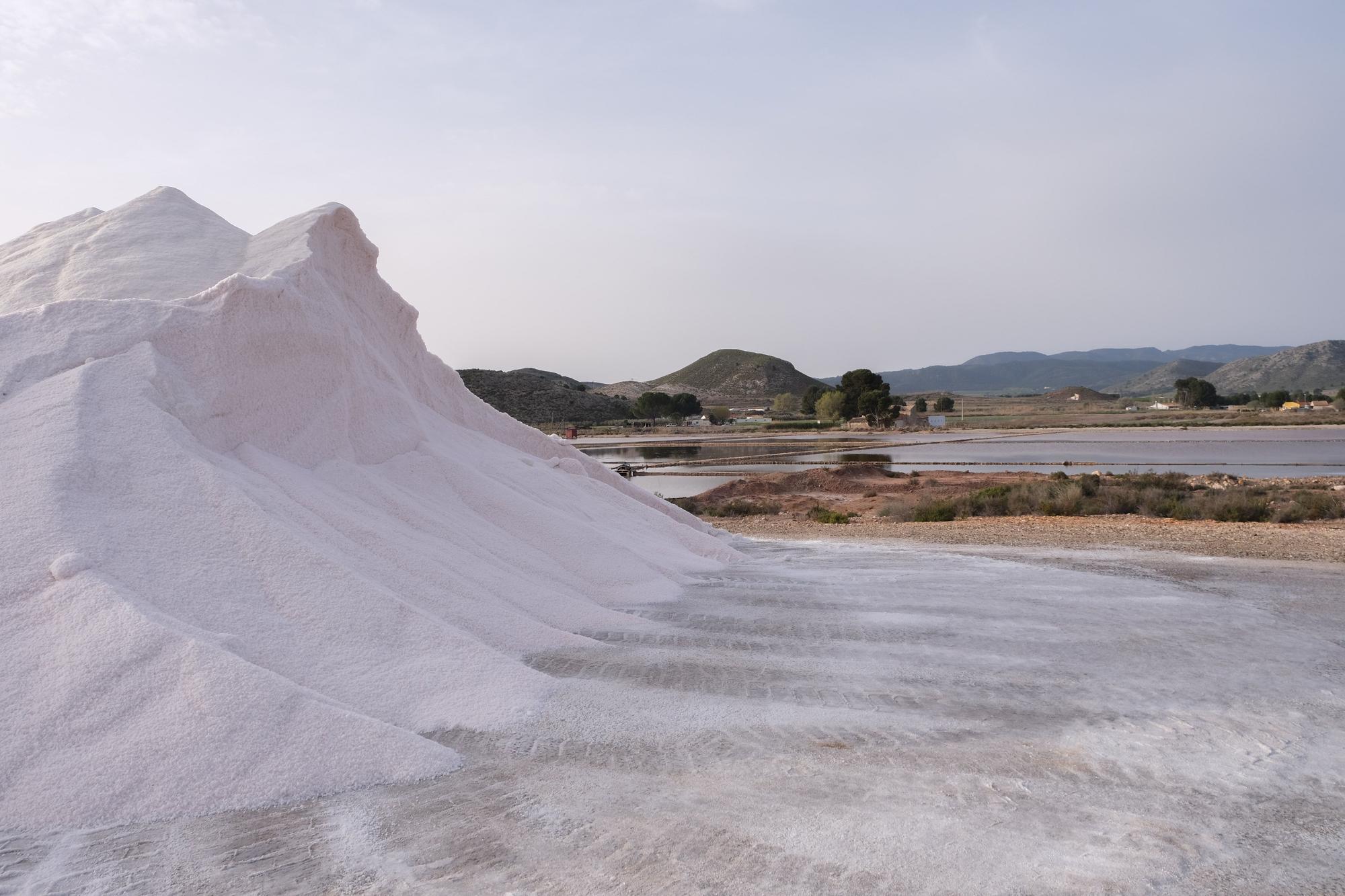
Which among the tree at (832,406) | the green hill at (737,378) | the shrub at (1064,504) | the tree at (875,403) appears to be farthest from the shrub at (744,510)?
the green hill at (737,378)

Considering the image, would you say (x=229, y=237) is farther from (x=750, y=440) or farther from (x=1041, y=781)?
(x=750, y=440)

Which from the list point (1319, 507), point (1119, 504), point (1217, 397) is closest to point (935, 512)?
point (1119, 504)

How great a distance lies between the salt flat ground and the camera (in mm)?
2842

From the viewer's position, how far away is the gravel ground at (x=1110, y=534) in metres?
10.2

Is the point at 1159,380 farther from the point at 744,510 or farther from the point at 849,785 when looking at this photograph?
the point at 849,785

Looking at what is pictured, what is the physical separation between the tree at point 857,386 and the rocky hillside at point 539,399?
78.5ft

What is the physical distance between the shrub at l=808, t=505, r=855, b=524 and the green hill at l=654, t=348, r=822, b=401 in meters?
109

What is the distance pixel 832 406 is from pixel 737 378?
65438mm

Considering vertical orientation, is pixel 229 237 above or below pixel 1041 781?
above

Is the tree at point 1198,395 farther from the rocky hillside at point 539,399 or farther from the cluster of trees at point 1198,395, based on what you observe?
the rocky hillside at point 539,399

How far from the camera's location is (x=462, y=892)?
2.73m

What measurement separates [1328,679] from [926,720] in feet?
8.63

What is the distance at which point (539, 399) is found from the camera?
8231 centimetres

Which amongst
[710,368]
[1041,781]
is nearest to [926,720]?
[1041,781]
